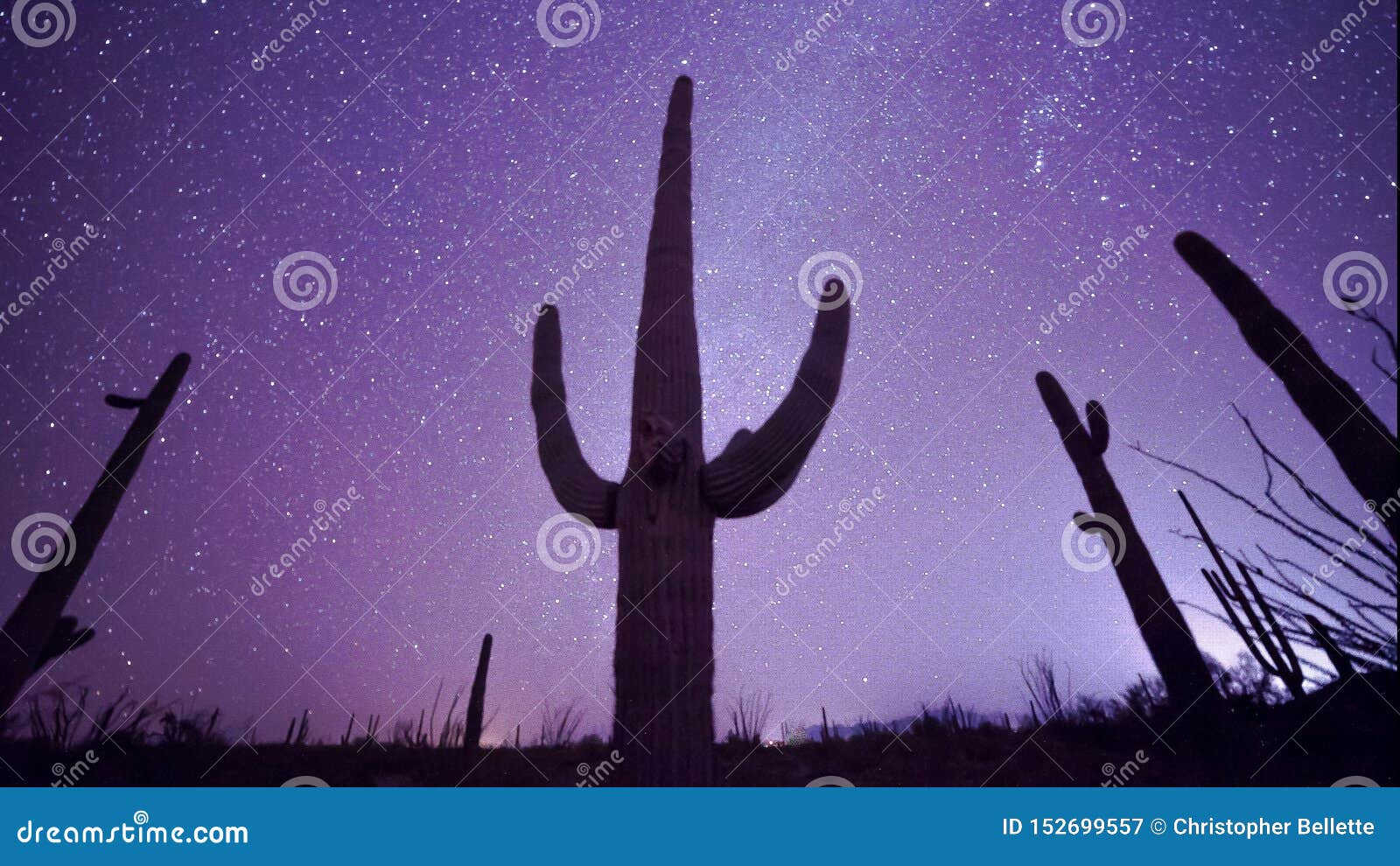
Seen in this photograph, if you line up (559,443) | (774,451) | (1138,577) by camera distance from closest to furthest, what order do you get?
(774,451), (559,443), (1138,577)

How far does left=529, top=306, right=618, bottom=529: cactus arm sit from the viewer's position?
343cm

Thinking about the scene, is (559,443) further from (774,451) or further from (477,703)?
(477,703)

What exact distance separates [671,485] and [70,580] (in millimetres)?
4366

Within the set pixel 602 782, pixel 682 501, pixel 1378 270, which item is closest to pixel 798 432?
pixel 682 501

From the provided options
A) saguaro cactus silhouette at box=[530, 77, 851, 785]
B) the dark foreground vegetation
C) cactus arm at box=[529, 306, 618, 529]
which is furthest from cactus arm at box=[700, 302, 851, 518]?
the dark foreground vegetation

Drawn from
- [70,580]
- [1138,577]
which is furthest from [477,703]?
[1138,577]

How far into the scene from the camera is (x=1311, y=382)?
255cm

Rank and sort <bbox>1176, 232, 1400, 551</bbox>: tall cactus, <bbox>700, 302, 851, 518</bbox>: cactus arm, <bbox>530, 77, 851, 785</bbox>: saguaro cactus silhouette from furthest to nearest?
<bbox>700, 302, 851, 518</bbox>: cactus arm → <bbox>530, 77, 851, 785</bbox>: saguaro cactus silhouette → <bbox>1176, 232, 1400, 551</bbox>: tall cactus

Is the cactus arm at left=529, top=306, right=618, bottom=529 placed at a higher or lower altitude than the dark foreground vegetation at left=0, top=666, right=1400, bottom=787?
higher

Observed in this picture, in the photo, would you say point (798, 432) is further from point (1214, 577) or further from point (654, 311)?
point (1214, 577)

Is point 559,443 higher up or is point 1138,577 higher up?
point 1138,577

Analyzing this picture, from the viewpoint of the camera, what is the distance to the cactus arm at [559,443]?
3.43 metres

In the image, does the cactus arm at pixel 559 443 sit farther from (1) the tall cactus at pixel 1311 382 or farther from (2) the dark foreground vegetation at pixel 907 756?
(1) the tall cactus at pixel 1311 382

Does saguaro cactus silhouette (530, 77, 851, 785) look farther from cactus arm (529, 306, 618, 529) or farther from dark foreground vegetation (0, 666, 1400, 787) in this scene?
dark foreground vegetation (0, 666, 1400, 787)
